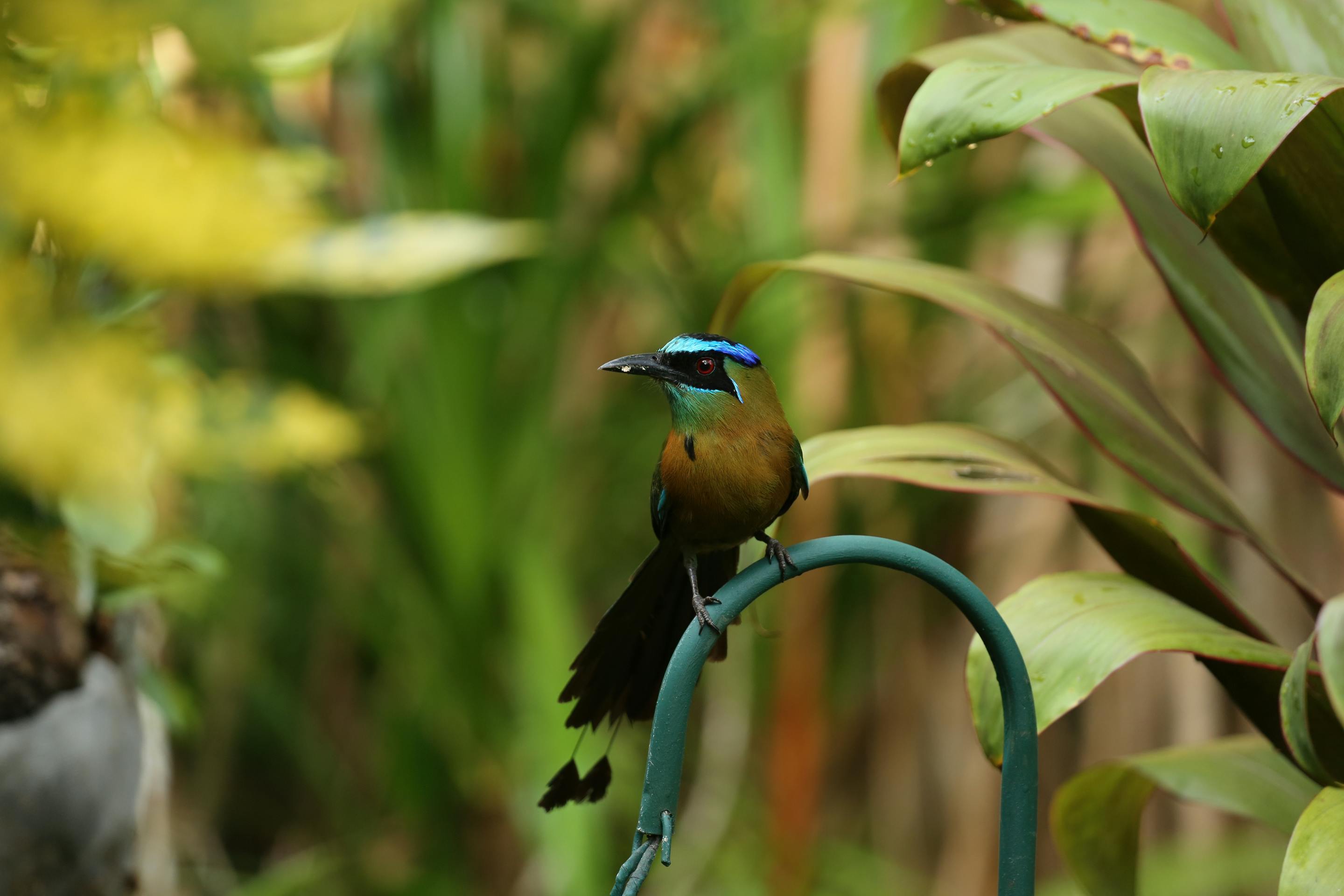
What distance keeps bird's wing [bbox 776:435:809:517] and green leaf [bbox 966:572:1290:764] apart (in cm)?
14

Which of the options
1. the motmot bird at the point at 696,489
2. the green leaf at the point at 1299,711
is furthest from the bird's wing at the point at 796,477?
the green leaf at the point at 1299,711

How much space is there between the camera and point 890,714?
230cm

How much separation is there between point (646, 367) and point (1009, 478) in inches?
11.7

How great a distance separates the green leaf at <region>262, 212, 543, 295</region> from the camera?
1390 millimetres

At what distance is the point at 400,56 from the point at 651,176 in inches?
20.2

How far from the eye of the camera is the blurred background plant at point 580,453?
1.71 metres

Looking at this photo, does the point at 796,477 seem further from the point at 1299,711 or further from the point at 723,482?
the point at 1299,711

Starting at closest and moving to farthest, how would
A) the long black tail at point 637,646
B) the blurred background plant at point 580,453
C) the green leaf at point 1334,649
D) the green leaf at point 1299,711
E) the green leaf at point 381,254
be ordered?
the green leaf at point 1334,649
the green leaf at point 1299,711
the long black tail at point 637,646
the green leaf at point 381,254
the blurred background plant at point 580,453

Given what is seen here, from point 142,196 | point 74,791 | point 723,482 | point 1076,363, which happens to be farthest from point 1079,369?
point 74,791

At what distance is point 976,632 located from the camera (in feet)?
2.04

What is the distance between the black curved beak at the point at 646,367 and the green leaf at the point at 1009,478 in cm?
18

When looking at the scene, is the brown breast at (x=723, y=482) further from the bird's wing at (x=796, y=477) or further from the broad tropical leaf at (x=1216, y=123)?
the broad tropical leaf at (x=1216, y=123)

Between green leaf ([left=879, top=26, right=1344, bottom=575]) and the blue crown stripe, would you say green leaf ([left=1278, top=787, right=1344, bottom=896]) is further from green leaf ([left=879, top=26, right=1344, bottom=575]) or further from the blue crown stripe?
the blue crown stripe

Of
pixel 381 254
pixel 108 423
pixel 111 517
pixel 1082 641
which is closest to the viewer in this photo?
pixel 1082 641
